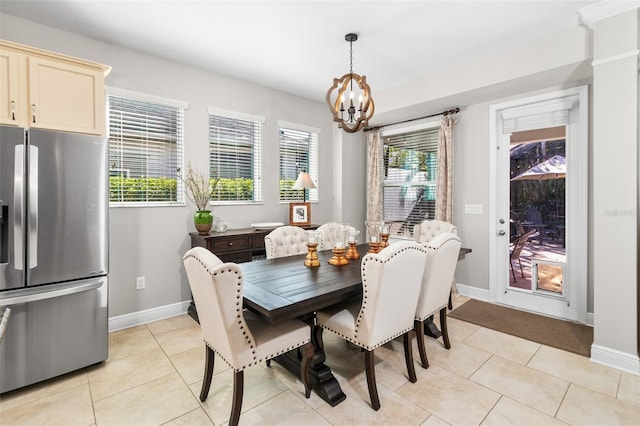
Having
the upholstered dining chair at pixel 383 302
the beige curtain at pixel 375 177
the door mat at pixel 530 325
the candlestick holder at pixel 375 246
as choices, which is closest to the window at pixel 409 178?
the beige curtain at pixel 375 177

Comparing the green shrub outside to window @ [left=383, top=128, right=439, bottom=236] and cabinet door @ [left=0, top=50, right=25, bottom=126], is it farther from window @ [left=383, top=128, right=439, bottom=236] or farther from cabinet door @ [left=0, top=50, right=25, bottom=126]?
window @ [left=383, top=128, right=439, bottom=236]

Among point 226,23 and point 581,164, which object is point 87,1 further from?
point 581,164

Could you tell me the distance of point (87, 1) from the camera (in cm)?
235

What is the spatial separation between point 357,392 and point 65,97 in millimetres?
3024

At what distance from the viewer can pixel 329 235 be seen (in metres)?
3.52

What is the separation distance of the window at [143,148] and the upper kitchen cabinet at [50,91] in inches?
25.4

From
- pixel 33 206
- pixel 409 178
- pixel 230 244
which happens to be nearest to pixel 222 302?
pixel 33 206

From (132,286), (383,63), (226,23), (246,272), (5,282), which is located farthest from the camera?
(383,63)

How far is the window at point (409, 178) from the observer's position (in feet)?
14.9

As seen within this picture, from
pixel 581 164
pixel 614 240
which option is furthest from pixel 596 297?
pixel 581 164

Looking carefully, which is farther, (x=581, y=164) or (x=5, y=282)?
(x=581, y=164)

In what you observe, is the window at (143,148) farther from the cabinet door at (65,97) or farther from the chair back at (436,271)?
the chair back at (436,271)

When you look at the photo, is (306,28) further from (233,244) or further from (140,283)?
(140,283)

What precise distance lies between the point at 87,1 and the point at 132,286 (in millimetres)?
2526
